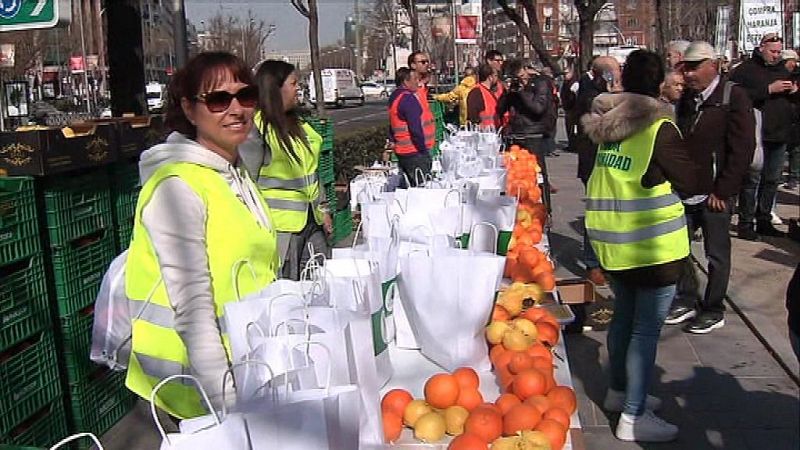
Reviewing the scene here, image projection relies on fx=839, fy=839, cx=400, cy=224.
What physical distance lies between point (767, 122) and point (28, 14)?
7390 millimetres

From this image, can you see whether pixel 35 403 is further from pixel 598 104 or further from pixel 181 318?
pixel 598 104

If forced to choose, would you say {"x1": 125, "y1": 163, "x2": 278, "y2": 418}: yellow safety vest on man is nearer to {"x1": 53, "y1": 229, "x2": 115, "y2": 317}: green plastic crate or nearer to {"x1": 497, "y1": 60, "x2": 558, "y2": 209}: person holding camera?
{"x1": 53, "y1": 229, "x2": 115, "y2": 317}: green plastic crate

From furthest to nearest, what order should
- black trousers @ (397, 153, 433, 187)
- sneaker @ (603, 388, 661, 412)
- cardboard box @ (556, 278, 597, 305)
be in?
black trousers @ (397, 153, 433, 187) < cardboard box @ (556, 278, 597, 305) < sneaker @ (603, 388, 661, 412)

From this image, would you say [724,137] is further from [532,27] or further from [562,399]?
[532,27]

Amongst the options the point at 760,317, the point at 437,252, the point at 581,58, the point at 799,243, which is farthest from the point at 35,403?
the point at 581,58

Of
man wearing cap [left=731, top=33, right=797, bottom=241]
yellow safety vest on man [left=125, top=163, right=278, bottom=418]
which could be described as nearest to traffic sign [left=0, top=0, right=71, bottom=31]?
yellow safety vest on man [left=125, top=163, right=278, bottom=418]

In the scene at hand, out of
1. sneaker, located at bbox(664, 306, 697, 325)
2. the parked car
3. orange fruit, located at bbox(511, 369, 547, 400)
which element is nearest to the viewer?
orange fruit, located at bbox(511, 369, 547, 400)

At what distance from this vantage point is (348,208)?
9.34 metres

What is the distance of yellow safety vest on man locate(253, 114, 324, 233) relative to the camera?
13.9ft

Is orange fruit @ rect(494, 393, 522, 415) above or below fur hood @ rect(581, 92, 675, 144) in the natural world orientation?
below

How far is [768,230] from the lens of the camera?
28.2ft

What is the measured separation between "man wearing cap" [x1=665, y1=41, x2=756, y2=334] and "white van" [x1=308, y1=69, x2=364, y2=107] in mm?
43987

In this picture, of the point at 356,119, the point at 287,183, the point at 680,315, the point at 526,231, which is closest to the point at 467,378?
the point at 287,183

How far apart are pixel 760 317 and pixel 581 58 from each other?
11779mm
